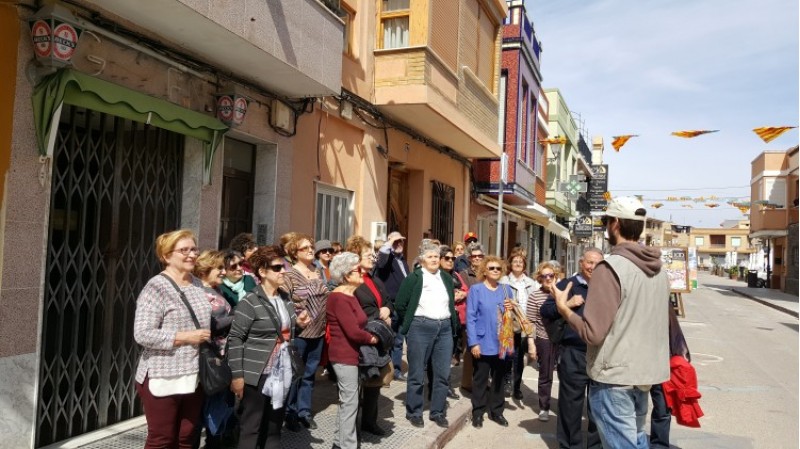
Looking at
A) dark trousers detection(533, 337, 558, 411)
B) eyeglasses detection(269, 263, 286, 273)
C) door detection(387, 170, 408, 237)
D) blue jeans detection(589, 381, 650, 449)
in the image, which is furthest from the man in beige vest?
door detection(387, 170, 408, 237)

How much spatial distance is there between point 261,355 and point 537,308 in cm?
354

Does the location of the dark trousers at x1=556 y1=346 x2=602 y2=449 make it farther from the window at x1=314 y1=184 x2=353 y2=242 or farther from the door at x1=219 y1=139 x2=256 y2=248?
the window at x1=314 y1=184 x2=353 y2=242

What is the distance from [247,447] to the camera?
3.97 meters

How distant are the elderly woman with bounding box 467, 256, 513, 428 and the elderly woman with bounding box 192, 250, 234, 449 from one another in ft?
8.05

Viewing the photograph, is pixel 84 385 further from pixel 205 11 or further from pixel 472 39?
pixel 472 39

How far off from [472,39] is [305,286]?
878cm

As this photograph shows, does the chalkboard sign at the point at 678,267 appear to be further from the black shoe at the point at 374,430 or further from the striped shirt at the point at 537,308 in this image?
the black shoe at the point at 374,430

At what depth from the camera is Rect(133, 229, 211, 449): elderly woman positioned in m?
3.44

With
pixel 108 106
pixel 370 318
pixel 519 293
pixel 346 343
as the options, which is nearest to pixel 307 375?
pixel 370 318

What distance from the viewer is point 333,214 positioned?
9250 mm

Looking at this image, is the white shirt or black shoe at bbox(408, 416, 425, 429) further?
the white shirt

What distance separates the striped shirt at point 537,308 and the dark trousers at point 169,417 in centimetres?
390

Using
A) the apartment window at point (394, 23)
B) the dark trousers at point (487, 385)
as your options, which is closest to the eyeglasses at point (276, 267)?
the dark trousers at point (487, 385)

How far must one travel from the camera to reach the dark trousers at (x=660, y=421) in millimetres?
4801
